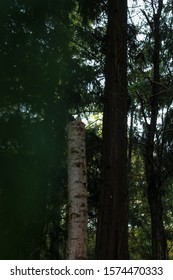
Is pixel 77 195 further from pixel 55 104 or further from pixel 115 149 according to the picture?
pixel 55 104

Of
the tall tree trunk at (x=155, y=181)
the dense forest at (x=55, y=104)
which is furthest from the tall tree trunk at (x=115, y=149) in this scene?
the tall tree trunk at (x=155, y=181)

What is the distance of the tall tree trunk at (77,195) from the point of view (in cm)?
335

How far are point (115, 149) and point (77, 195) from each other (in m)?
2.53

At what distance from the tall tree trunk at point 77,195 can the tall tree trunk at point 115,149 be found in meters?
2.05

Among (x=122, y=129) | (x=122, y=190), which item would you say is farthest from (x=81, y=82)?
(x=122, y=190)

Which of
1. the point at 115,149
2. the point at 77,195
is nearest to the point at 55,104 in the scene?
the point at 115,149

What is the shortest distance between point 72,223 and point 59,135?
499cm

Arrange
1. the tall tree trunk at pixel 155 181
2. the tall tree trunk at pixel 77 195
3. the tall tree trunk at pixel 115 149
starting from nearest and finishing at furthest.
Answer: the tall tree trunk at pixel 77 195 < the tall tree trunk at pixel 115 149 < the tall tree trunk at pixel 155 181

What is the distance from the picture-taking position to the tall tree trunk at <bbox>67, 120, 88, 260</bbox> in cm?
335

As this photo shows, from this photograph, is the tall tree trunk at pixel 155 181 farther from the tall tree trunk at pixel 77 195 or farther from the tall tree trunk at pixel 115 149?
the tall tree trunk at pixel 77 195

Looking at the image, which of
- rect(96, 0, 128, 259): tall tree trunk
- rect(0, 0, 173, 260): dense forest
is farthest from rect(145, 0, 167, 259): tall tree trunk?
rect(96, 0, 128, 259): tall tree trunk
